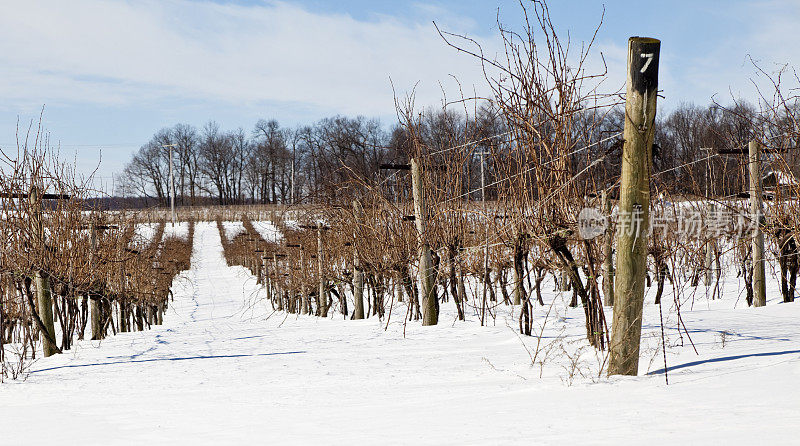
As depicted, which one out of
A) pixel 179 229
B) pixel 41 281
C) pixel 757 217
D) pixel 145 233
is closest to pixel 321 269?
pixel 41 281

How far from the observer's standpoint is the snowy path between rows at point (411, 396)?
3.13 m

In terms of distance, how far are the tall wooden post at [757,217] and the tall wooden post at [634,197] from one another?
532 centimetres

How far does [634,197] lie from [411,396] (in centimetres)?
208

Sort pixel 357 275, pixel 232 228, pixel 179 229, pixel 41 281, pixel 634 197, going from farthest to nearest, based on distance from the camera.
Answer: pixel 179 229
pixel 232 228
pixel 357 275
pixel 41 281
pixel 634 197

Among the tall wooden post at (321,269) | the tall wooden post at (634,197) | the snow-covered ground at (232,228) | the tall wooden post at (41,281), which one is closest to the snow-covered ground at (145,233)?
the snow-covered ground at (232,228)

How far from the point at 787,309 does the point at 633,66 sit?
6.27 m

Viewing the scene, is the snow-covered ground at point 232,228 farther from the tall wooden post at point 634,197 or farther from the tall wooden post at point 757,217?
the tall wooden post at point 634,197

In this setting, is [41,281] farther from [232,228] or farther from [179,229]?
[179,229]

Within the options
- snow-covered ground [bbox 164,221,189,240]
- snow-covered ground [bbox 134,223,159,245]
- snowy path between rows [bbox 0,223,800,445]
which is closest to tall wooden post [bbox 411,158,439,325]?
snowy path between rows [bbox 0,223,800,445]

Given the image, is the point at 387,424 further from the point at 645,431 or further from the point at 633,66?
the point at 633,66

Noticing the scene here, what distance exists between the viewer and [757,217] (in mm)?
8773

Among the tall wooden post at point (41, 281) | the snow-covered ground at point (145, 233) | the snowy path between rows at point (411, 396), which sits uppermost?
the snow-covered ground at point (145, 233)

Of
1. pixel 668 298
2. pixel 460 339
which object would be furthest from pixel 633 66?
pixel 668 298

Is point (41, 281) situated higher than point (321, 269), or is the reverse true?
point (41, 281)
